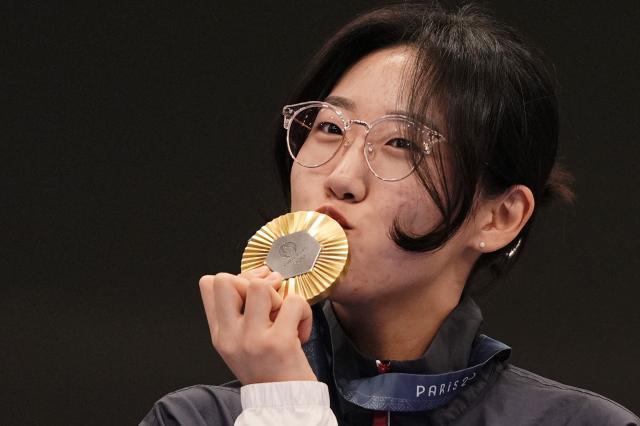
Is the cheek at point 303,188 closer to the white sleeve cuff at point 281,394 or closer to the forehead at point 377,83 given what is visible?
the forehead at point 377,83

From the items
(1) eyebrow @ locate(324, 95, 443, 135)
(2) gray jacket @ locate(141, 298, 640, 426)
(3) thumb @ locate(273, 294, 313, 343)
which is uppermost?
(1) eyebrow @ locate(324, 95, 443, 135)

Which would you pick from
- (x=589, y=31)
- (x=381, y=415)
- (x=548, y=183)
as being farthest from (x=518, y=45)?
(x=589, y=31)

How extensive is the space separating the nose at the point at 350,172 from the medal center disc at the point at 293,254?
101 millimetres

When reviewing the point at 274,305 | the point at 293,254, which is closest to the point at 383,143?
the point at 293,254

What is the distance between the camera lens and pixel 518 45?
1.81 metres

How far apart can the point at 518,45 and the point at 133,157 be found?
1.09 m

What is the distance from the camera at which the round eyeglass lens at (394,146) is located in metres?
1.64

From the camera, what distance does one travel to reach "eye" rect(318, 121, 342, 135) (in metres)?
1.70

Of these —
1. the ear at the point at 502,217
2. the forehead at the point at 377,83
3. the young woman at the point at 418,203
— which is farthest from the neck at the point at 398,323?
the forehead at the point at 377,83

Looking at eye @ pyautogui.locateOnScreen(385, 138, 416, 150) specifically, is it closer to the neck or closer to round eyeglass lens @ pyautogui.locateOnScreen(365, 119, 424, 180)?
round eyeglass lens @ pyautogui.locateOnScreen(365, 119, 424, 180)

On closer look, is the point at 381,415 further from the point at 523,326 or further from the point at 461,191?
the point at 523,326

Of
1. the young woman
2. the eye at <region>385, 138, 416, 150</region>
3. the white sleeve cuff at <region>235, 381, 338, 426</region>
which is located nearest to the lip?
the young woman

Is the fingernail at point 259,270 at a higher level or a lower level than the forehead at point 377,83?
lower

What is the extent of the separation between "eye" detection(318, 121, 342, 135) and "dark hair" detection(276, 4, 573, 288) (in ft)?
0.42
